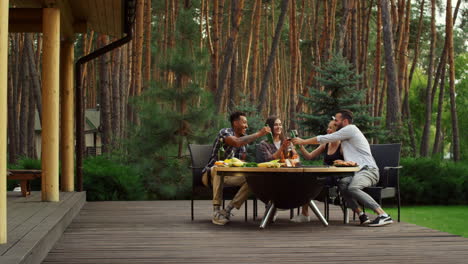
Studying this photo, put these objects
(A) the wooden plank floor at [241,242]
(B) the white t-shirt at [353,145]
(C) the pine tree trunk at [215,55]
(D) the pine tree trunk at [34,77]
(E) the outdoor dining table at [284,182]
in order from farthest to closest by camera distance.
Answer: (C) the pine tree trunk at [215,55] → (D) the pine tree trunk at [34,77] → (B) the white t-shirt at [353,145] → (E) the outdoor dining table at [284,182] → (A) the wooden plank floor at [241,242]

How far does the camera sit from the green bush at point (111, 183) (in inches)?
415

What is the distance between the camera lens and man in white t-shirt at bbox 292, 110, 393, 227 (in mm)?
6992

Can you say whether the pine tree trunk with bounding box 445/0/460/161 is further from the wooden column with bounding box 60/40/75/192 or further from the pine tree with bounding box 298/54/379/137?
the wooden column with bounding box 60/40/75/192

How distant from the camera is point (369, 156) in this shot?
A: 7.28 meters

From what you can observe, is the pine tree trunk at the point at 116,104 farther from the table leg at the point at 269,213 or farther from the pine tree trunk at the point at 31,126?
the table leg at the point at 269,213

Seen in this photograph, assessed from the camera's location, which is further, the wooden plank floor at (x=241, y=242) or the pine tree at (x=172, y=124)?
the pine tree at (x=172, y=124)

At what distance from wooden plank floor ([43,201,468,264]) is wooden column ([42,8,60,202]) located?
23.8 inches

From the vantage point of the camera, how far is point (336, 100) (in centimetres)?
1274

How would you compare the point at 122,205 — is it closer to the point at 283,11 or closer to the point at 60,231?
the point at 60,231

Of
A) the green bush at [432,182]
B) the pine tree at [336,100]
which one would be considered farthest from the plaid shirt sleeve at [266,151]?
the pine tree at [336,100]

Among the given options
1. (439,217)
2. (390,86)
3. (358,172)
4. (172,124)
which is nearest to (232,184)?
(358,172)

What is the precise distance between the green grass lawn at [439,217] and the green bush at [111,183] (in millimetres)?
3776

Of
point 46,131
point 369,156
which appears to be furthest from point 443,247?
point 46,131

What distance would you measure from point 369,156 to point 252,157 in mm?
4417
